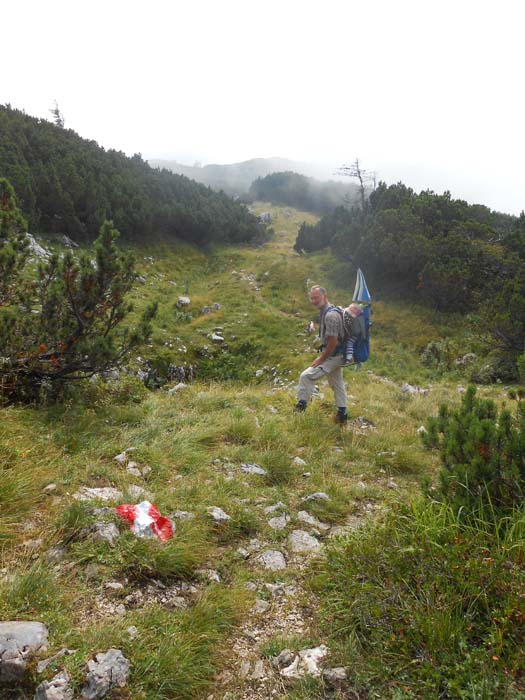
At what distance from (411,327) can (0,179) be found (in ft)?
53.0

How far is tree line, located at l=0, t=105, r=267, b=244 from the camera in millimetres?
19688

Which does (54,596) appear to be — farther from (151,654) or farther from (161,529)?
(161,529)

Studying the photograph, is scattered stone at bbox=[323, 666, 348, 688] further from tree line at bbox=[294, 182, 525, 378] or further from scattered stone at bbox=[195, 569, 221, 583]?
tree line at bbox=[294, 182, 525, 378]

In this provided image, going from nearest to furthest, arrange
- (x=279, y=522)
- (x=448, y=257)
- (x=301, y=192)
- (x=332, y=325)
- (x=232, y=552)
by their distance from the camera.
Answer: (x=232, y=552), (x=279, y=522), (x=332, y=325), (x=448, y=257), (x=301, y=192)

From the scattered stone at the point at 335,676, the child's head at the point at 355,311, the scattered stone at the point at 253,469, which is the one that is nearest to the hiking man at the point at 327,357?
the child's head at the point at 355,311

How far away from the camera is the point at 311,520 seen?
377cm

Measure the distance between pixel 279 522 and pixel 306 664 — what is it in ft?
4.98

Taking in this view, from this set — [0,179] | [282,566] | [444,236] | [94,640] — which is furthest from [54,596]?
[444,236]

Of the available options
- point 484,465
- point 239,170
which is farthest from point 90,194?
point 239,170

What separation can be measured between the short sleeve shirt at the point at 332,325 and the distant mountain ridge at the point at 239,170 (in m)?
97.2

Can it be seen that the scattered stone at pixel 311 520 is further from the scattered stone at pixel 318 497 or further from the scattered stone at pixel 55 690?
the scattered stone at pixel 55 690

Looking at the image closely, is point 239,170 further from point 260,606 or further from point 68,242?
point 260,606

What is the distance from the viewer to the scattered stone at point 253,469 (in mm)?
4508

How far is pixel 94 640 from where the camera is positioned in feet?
6.74
